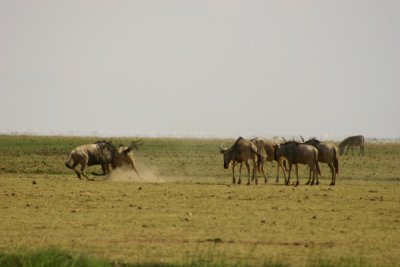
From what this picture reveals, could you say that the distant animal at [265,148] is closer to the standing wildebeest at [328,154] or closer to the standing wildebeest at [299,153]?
the standing wildebeest at [328,154]

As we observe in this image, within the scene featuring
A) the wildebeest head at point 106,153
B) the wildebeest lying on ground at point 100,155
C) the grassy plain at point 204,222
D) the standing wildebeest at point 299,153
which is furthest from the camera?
the wildebeest head at point 106,153

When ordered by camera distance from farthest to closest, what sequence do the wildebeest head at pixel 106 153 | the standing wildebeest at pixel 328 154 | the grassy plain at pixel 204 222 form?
the wildebeest head at pixel 106 153 → the standing wildebeest at pixel 328 154 → the grassy plain at pixel 204 222

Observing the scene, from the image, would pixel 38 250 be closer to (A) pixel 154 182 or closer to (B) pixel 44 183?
(B) pixel 44 183

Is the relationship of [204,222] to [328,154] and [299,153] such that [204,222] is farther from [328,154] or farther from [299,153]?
[328,154]

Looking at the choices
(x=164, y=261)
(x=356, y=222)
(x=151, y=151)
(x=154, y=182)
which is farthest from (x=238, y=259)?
(x=151, y=151)

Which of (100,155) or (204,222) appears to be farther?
(100,155)

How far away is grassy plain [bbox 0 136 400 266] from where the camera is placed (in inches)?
690

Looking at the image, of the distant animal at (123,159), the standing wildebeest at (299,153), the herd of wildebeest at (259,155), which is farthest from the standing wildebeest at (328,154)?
the distant animal at (123,159)

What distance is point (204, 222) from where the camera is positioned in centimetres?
2211

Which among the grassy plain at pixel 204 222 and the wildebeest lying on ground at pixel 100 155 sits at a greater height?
the wildebeest lying on ground at pixel 100 155

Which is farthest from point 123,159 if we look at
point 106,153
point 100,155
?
point 100,155

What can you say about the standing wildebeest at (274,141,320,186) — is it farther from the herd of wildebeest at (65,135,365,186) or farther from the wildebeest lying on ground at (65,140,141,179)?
the wildebeest lying on ground at (65,140,141,179)

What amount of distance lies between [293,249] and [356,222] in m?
4.99

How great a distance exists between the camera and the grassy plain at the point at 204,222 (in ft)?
57.5
